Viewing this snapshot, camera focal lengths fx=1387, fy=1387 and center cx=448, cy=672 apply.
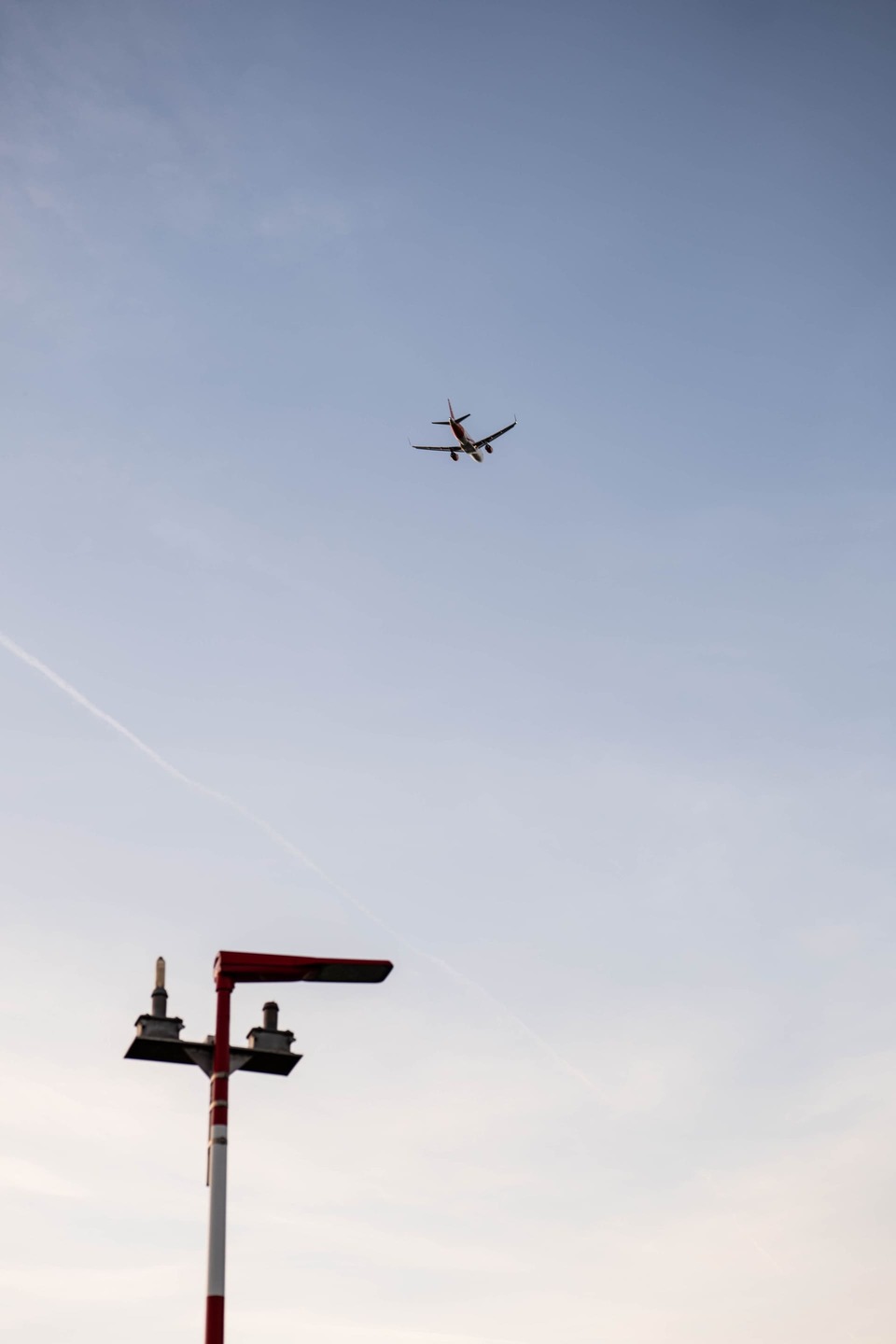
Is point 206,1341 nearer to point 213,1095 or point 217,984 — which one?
point 213,1095

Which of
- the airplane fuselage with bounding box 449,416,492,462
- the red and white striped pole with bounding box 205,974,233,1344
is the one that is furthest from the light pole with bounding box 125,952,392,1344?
the airplane fuselage with bounding box 449,416,492,462

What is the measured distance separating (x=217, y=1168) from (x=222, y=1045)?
5.47 ft

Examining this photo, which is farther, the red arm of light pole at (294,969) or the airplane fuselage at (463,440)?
the airplane fuselage at (463,440)

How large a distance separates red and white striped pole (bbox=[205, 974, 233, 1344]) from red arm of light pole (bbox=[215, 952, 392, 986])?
0.28 m

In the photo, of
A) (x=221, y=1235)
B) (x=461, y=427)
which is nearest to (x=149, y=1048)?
(x=221, y=1235)

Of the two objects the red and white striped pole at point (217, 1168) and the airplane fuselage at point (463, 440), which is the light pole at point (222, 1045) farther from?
the airplane fuselage at point (463, 440)

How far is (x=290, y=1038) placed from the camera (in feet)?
67.6

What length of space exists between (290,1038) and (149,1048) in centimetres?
210

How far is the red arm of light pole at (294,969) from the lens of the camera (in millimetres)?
21094

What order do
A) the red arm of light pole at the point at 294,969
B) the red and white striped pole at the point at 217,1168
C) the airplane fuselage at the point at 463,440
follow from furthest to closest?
1. the airplane fuselage at the point at 463,440
2. the red arm of light pole at the point at 294,969
3. the red and white striped pole at the point at 217,1168

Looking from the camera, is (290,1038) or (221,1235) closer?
(221,1235)

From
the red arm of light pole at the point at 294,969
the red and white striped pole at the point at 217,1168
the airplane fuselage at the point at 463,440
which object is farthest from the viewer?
the airplane fuselage at the point at 463,440

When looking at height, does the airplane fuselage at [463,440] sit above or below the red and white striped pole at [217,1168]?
above

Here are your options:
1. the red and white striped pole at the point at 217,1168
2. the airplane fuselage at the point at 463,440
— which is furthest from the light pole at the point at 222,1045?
the airplane fuselage at the point at 463,440
